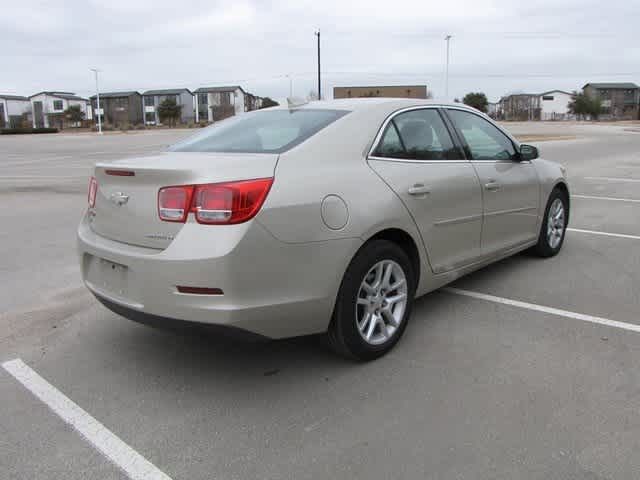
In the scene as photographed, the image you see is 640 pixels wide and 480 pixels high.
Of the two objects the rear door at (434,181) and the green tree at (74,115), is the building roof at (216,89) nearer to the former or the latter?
the green tree at (74,115)

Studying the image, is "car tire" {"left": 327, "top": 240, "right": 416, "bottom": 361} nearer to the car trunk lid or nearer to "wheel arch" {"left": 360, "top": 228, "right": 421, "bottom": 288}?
"wheel arch" {"left": 360, "top": 228, "right": 421, "bottom": 288}

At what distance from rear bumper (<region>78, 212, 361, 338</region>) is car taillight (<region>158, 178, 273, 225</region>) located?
5 cm

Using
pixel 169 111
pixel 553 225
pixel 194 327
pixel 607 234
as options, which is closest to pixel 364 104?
pixel 194 327

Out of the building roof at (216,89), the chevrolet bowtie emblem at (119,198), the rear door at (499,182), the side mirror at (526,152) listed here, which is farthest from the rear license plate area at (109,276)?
the building roof at (216,89)

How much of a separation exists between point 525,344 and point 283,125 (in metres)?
2.11

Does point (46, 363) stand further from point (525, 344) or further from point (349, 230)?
point (525, 344)

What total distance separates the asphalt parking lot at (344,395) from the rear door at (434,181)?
22.7 inches

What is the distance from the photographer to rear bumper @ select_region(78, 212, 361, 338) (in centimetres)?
293

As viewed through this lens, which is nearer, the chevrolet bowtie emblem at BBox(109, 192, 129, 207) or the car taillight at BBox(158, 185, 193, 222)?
the car taillight at BBox(158, 185, 193, 222)

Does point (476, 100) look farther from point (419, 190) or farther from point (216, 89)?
point (419, 190)

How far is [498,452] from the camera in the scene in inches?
106

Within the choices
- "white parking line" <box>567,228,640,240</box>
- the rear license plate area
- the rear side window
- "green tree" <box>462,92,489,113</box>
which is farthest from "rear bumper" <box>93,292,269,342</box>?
"green tree" <box>462,92,489,113</box>

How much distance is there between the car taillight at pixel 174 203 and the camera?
302cm

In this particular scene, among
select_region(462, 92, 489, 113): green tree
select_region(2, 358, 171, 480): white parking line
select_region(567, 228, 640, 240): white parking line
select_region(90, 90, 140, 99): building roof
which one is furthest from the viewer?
select_region(90, 90, 140, 99): building roof
